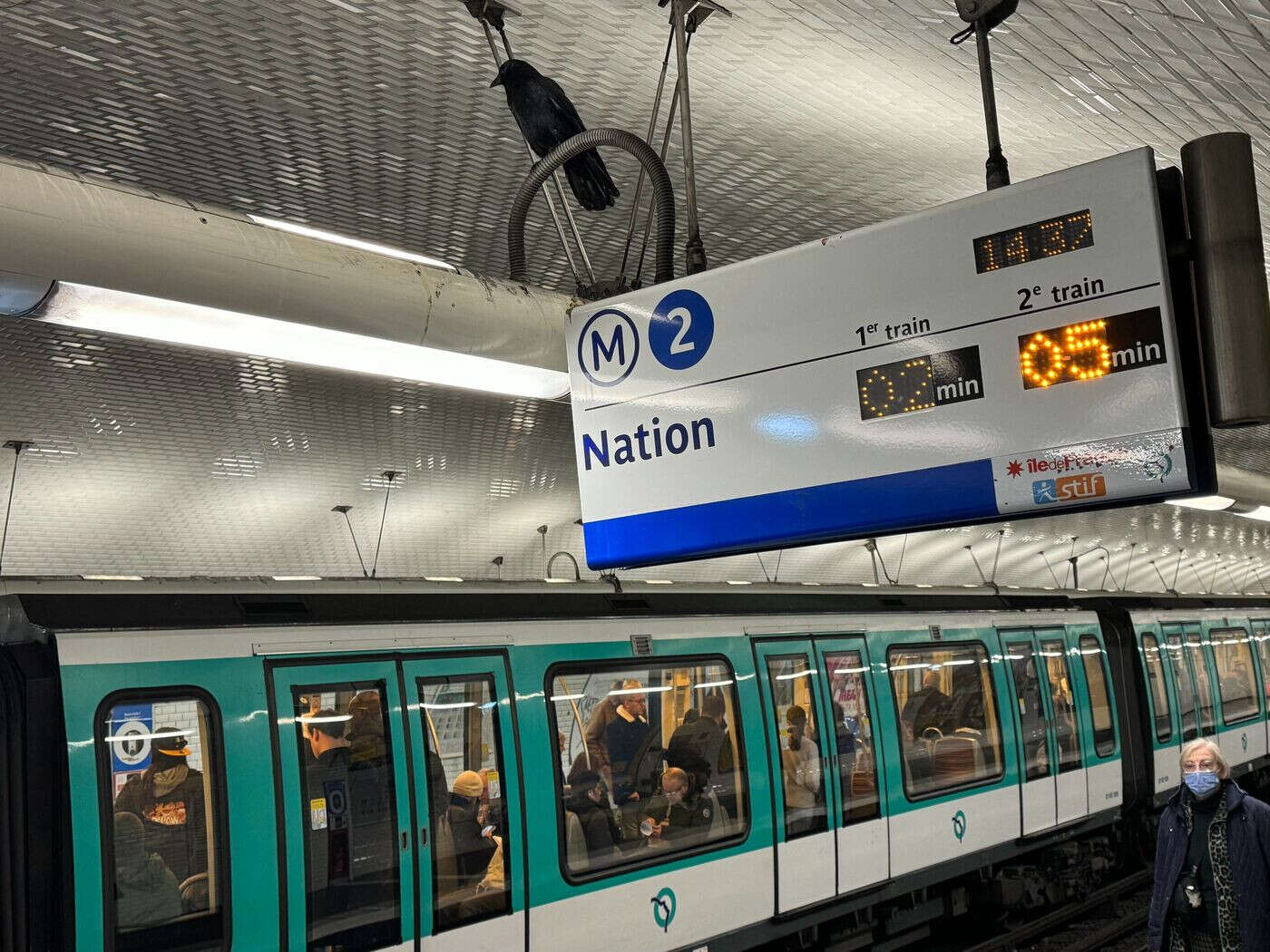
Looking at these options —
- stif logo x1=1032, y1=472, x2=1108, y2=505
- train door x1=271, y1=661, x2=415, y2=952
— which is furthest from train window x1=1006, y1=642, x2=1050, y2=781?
stif logo x1=1032, y1=472, x2=1108, y2=505

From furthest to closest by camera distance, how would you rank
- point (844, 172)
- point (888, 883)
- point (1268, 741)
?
point (1268, 741) < point (888, 883) < point (844, 172)

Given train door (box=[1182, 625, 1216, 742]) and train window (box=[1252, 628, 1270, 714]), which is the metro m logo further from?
train window (box=[1252, 628, 1270, 714])

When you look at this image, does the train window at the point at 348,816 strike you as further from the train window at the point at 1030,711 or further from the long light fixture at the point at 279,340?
the train window at the point at 1030,711

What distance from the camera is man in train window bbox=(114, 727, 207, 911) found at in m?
5.24

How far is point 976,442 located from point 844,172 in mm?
3009

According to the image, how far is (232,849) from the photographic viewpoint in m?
5.45

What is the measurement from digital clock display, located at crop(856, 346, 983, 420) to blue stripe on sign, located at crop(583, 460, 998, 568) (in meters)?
0.20

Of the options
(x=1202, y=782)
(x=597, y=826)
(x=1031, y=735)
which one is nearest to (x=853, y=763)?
(x=597, y=826)

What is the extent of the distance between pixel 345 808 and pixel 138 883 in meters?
1.04

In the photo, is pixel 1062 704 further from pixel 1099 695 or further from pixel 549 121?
pixel 549 121

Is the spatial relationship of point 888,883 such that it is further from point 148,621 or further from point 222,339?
point 222,339

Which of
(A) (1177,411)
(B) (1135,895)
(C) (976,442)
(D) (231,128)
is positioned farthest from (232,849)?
(B) (1135,895)

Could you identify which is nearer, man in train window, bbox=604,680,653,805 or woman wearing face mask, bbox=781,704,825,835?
man in train window, bbox=604,680,653,805

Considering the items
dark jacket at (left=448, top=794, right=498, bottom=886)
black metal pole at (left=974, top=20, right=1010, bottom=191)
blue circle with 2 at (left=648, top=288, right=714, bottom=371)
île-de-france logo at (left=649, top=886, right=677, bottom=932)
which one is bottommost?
île-de-france logo at (left=649, top=886, right=677, bottom=932)
